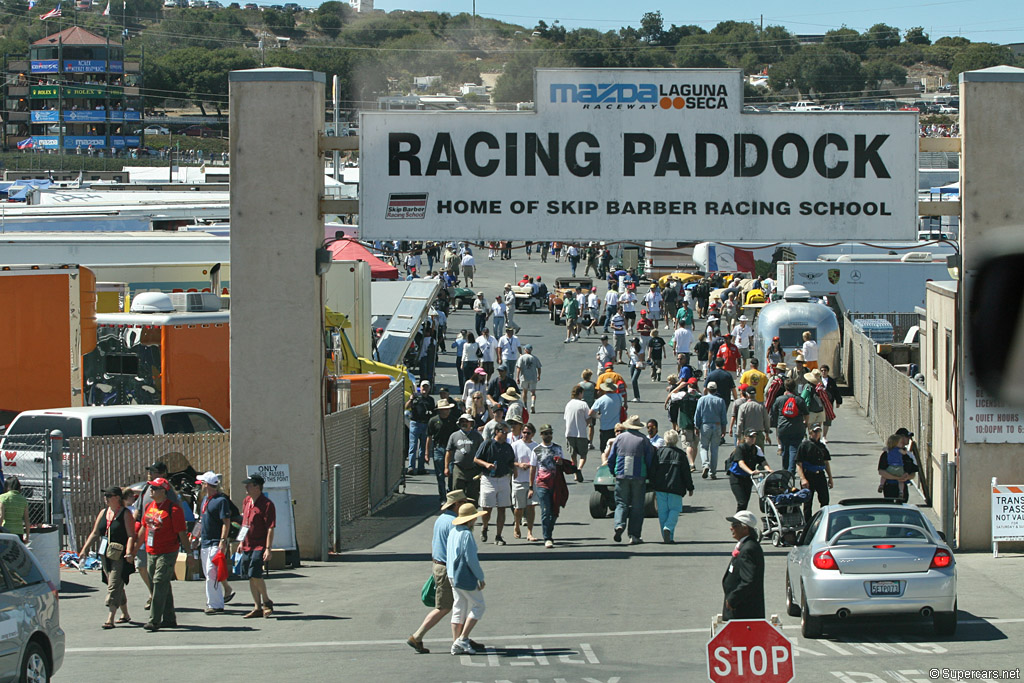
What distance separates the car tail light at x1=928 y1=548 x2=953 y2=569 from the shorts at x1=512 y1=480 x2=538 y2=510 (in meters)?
6.38

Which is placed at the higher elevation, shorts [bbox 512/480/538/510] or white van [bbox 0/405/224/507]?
white van [bbox 0/405/224/507]

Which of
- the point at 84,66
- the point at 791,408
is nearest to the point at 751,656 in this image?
the point at 791,408

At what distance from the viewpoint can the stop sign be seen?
7.64 metres

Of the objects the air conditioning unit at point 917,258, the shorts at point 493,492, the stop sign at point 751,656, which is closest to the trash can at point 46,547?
the shorts at point 493,492

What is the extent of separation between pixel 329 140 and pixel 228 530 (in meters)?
4.96

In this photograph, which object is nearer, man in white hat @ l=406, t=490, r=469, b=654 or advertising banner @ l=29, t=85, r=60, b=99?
man in white hat @ l=406, t=490, r=469, b=654

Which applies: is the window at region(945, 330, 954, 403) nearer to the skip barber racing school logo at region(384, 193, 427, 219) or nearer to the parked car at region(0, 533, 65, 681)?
the skip barber racing school logo at region(384, 193, 427, 219)

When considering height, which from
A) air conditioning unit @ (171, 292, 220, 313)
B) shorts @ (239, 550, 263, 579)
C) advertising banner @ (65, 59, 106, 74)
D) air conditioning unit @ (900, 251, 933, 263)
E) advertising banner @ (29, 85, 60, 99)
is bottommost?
shorts @ (239, 550, 263, 579)

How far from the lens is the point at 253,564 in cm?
1198

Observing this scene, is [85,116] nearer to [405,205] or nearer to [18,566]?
[405,205]

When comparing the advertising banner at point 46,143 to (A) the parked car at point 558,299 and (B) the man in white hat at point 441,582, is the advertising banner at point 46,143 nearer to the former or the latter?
(A) the parked car at point 558,299

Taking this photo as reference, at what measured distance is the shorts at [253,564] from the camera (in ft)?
39.3

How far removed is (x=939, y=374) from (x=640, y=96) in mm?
6262

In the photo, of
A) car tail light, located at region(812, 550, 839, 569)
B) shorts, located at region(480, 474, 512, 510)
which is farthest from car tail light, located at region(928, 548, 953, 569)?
shorts, located at region(480, 474, 512, 510)
